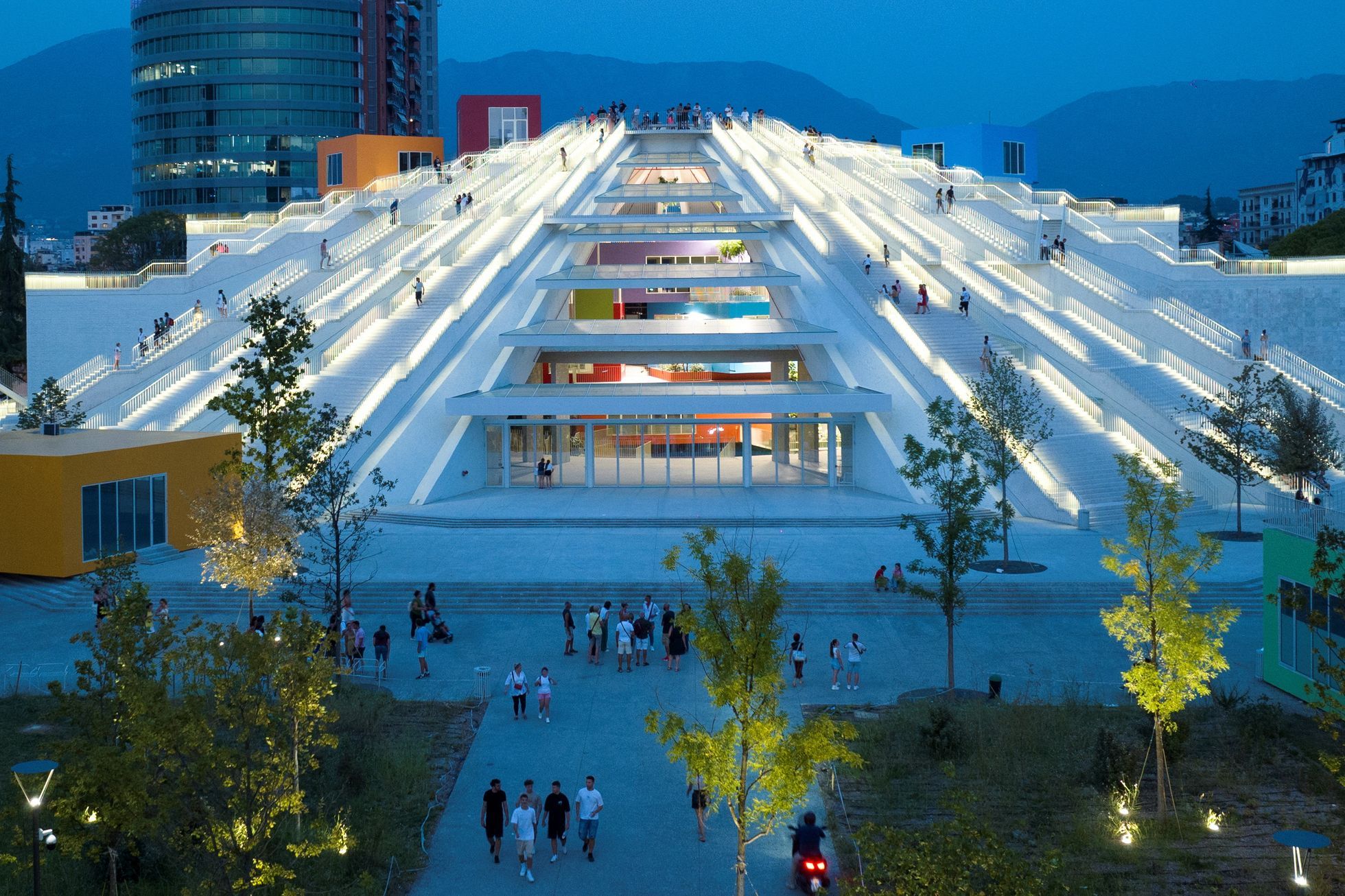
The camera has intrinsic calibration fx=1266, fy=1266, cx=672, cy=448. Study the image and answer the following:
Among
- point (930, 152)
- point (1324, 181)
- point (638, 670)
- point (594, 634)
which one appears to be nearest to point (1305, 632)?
point (638, 670)

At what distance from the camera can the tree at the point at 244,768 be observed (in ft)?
36.0

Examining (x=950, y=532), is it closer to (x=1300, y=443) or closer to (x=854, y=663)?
(x=854, y=663)

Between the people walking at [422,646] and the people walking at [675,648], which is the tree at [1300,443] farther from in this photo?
the people walking at [422,646]

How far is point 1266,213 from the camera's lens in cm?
14338

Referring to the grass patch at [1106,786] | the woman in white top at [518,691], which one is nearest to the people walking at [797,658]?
the grass patch at [1106,786]

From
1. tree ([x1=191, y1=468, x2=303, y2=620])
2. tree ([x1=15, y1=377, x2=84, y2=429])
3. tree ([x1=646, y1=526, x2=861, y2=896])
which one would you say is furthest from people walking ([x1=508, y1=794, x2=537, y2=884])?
tree ([x1=15, y1=377, x2=84, y2=429])

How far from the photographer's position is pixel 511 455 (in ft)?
130

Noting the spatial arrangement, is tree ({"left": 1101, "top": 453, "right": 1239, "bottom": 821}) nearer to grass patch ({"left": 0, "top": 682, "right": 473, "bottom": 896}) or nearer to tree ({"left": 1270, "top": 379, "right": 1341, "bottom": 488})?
grass patch ({"left": 0, "top": 682, "right": 473, "bottom": 896})

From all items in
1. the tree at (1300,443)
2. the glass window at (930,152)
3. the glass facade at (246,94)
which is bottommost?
the tree at (1300,443)

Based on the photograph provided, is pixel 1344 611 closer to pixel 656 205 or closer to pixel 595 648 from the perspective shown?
pixel 595 648

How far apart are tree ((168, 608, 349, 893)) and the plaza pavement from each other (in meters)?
2.38

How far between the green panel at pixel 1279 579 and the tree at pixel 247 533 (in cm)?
1551

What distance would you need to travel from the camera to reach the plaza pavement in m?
14.2

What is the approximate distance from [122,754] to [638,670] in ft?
36.6
